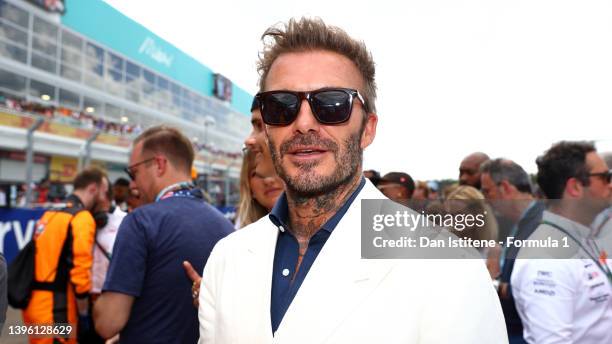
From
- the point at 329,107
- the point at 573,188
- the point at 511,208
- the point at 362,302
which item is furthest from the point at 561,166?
the point at 362,302

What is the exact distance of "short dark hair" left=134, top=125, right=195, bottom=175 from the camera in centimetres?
302

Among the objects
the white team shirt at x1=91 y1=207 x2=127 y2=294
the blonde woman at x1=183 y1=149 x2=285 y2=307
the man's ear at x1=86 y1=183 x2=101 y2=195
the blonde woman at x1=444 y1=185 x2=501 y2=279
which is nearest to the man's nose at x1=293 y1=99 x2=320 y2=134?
the blonde woman at x1=444 y1=185 x2=501 y2=279

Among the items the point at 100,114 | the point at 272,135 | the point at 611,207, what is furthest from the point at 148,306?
Result: the point at 100,114

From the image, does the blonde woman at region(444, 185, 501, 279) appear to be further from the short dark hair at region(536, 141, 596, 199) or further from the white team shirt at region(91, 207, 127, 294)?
the white team shirt at region(91, 207, 127, 294)

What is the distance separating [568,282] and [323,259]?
1.41 m

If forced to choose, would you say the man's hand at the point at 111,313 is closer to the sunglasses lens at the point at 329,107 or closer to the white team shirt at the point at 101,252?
the sunglasses lens at the point at 329,107

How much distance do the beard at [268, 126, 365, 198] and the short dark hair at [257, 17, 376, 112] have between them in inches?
10.7

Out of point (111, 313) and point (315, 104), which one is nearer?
point (315, 104)

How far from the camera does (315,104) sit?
5.60 ft

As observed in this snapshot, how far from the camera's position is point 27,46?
23.3 metres

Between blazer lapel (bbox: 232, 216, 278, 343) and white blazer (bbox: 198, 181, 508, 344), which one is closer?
white blazer (bbox: 198, 181, 508, 344)

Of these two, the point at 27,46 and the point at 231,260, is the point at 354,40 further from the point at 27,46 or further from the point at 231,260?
the point at 27,46

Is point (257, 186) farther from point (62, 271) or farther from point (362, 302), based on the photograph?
point (62, 271)

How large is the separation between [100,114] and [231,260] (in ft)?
103
